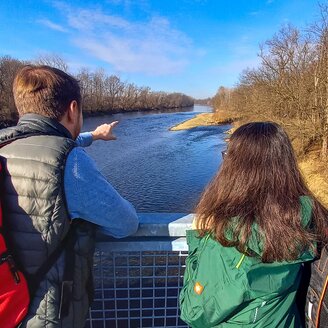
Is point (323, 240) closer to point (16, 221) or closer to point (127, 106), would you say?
point (16, 221)

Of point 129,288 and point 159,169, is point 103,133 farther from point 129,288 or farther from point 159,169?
point 159,169

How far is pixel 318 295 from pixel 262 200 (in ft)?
1.48

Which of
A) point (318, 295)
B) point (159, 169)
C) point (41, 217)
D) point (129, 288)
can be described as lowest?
point (159, 169)

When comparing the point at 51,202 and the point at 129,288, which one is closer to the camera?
the point at 51,202

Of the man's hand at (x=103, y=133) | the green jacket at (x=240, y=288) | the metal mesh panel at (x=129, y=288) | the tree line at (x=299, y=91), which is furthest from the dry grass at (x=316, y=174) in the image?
the green jacket at (x=240, y=288)

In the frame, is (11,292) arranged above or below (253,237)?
below

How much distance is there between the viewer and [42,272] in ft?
4.22

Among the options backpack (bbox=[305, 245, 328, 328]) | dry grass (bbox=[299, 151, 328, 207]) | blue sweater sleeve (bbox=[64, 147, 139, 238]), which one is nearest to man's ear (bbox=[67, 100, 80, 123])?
blue sweater sleeve (bbox=[64, 147, 139, 238])

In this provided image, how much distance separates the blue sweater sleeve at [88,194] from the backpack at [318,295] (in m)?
0.89

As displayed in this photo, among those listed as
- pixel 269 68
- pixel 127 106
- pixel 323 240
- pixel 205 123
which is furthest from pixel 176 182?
pixel 127 106

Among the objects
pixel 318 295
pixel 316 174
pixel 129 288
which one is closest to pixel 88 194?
pixel 129 288

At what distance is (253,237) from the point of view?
1.26 meters

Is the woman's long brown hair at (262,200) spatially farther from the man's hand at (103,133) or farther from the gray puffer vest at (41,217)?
the man's hand at (103,133)

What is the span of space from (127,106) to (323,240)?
85.5m
